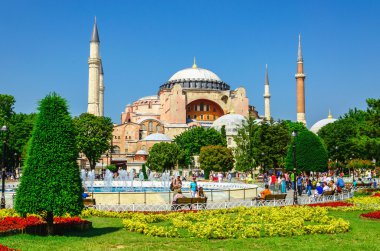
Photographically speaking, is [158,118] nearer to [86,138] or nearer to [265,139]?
[86,138]

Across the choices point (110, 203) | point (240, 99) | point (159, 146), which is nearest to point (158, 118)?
point (240, 99)

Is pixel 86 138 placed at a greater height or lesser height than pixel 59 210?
greater

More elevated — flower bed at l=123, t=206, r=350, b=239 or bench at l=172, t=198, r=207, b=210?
bench at l=172, t=198, r=207, b=210

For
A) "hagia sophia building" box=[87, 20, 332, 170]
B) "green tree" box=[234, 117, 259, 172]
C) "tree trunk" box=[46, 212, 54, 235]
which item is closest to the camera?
"tree trunk" box=[46, 212, 54, 235]

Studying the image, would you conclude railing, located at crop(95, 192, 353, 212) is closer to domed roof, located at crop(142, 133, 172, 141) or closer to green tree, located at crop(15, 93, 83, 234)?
green tree, located at crop(15, 93, 83, 234)

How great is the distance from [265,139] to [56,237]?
87.6 feet

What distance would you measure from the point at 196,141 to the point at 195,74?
24.7m

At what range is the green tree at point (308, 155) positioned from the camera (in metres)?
33.4

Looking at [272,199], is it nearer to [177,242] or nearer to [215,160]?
[177,242]

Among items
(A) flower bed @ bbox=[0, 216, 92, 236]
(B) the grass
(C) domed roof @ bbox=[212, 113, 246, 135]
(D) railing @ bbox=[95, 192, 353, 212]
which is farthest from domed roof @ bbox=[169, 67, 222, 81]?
(B) the grass

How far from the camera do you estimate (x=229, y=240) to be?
9.06m

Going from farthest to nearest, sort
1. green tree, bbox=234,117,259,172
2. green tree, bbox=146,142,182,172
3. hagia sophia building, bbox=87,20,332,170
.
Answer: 1. hagia sophia building, bbox=87,20,332,170
2. green tree, bbox=146,142,182,172
3. green tree, bbox=234,117,259,172

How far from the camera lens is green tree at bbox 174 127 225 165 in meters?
50.0

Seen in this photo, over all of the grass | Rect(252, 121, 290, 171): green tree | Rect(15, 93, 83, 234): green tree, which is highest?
Rect(252, 121, 290, 171): green tree
